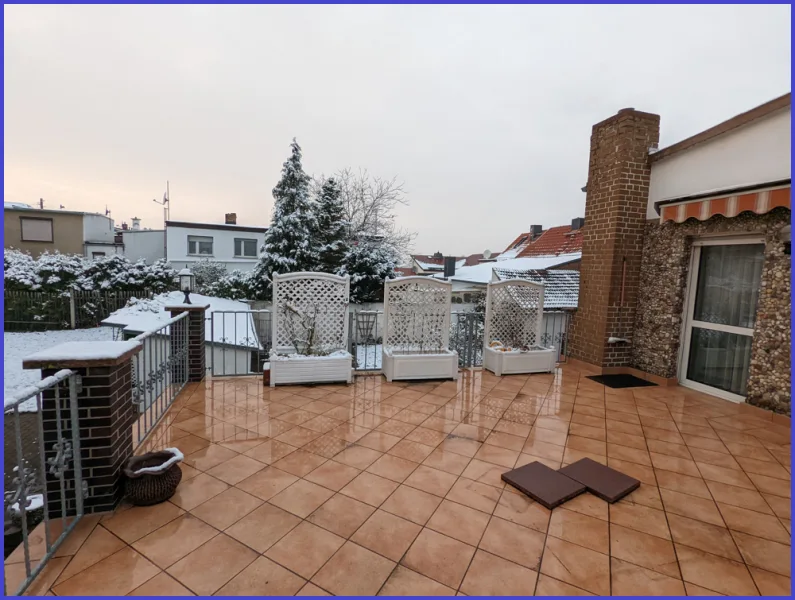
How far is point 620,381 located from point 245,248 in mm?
16824

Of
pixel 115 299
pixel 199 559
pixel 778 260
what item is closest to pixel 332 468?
pixel 199 559

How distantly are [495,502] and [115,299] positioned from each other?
1309cm

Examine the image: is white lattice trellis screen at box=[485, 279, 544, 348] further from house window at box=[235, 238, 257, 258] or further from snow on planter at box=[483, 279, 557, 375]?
house window at box=[235, 238, 257, 258]

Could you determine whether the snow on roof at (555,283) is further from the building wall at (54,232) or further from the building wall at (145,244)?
the building wall at (54,232)

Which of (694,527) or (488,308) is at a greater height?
(488,308)

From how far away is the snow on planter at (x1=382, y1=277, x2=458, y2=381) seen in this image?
5215mm

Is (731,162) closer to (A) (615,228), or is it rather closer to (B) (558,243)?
(A) (615,228)

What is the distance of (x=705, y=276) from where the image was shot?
199 inches

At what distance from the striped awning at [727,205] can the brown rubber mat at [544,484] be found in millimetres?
3506

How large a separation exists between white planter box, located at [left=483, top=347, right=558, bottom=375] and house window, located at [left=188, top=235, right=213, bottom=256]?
15399 mm

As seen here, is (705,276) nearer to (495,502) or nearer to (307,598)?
(495,502)

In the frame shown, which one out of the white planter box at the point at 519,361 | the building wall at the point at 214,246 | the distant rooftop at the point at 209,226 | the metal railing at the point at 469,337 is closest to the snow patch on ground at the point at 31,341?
the building wall at the point at 214,246

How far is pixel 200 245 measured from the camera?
17.2 metres

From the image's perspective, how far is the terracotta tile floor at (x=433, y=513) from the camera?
190 cm
